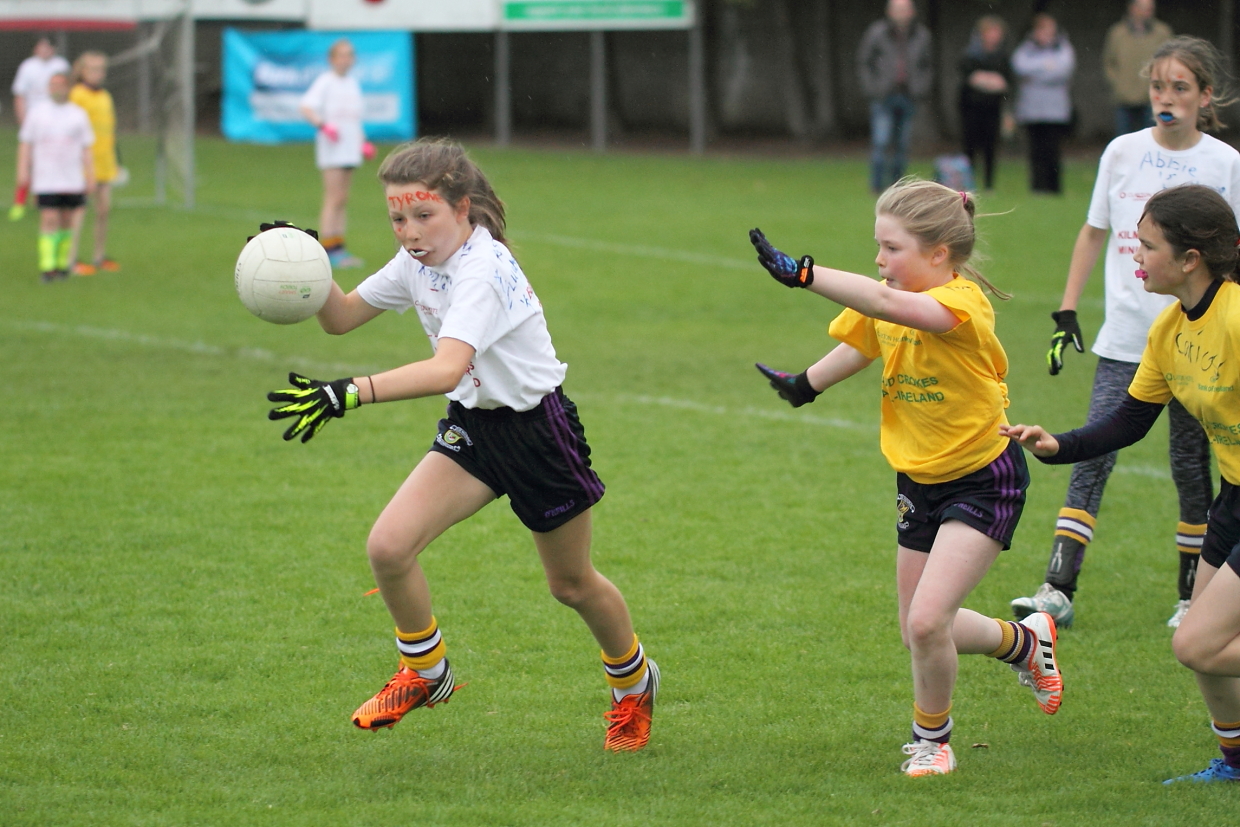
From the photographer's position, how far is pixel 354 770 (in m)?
4.30

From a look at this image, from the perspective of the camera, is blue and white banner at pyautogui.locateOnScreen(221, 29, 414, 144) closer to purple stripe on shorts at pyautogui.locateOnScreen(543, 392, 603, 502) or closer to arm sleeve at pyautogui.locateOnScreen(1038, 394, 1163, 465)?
purple stripe on shorts at pyautogui.locateOnScreen(543, 392, 603, 502)

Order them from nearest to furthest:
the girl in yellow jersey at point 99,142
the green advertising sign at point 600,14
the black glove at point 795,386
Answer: the black glove at point 795,386 < the girl in yellow jersey at point 99,142 < the green advertising sign at point 600,14

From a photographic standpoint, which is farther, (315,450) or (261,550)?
(315,450)

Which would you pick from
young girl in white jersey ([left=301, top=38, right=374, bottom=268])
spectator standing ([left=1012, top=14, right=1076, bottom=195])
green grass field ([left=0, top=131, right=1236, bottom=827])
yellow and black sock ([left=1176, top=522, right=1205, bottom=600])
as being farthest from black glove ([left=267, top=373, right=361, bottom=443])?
spectator standing ([left=1012, top=14, right=1076, bottom=195])

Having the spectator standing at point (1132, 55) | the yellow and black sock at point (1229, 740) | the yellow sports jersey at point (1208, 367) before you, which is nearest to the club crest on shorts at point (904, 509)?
the yellow sports jersey at point (1208, 367)

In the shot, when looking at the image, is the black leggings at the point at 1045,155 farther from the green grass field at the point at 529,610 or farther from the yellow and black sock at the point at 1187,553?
the yellow and black sock at the point at 1187,553

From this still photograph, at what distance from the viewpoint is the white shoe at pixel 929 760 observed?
4.25m

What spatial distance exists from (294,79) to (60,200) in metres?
14.0

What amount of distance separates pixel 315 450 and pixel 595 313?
15.6 ft

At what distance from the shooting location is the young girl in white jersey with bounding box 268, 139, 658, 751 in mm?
4188

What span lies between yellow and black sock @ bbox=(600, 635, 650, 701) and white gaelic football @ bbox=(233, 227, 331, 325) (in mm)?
1477

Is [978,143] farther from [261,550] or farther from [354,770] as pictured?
[354,770]

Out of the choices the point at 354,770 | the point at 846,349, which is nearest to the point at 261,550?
the point at 354,770

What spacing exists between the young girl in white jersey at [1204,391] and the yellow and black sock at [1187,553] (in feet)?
6.14
